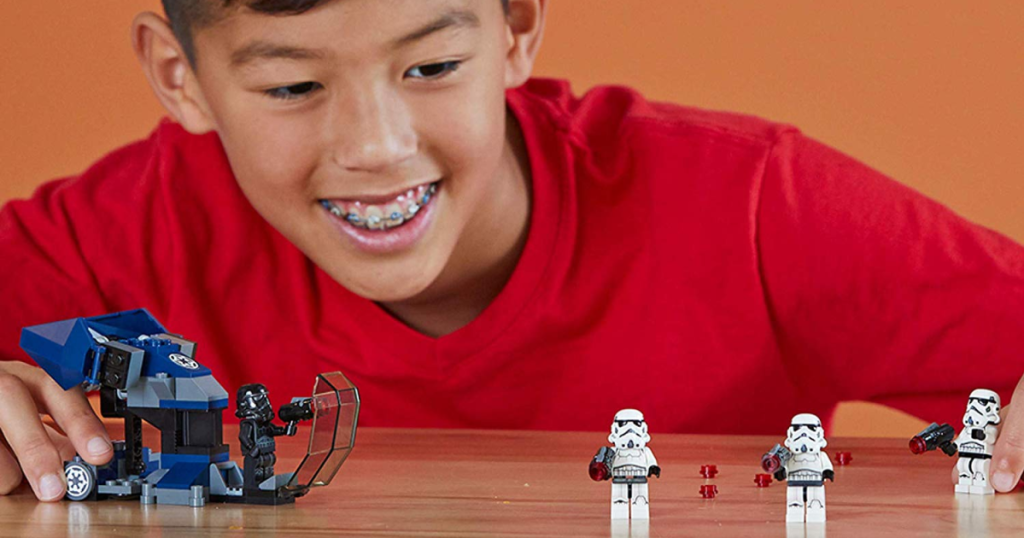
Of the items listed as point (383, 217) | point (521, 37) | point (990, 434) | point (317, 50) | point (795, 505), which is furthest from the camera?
point (521, 37)

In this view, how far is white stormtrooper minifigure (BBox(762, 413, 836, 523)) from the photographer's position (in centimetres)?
79

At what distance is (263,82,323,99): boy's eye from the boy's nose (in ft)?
0.11

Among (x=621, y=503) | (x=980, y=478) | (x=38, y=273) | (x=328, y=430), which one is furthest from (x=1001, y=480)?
(x=38, y=273)

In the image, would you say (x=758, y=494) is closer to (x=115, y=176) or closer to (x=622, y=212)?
(x=622, y=212)

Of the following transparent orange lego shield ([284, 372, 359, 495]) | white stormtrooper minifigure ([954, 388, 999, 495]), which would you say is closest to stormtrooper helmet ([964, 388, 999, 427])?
white stormtrooper minifigure ([954, 388, 999, 495])

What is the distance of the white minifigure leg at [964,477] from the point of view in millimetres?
882

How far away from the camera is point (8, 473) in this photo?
0.90m

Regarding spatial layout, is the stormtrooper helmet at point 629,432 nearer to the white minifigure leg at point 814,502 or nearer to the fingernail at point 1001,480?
the white minifigure leg at point 814,502

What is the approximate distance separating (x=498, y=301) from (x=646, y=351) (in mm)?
178

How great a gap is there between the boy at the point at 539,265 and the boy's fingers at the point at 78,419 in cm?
35

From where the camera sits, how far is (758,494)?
0.88m

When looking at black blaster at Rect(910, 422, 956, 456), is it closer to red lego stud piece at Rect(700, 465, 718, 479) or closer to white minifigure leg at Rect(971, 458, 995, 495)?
white minifigure leg at Rect(971, 458, 995, 495)

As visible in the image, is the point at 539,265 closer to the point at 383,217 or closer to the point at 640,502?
the point at 383,217

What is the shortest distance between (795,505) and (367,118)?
0.51 m
